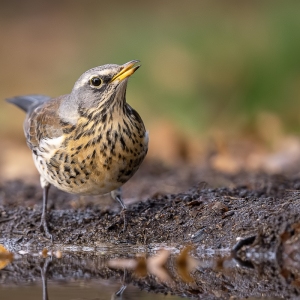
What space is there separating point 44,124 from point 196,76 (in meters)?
8.95

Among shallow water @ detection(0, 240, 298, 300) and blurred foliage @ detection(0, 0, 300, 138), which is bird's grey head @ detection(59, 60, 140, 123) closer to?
shallow water @ detection(0, 240, 298, 300)

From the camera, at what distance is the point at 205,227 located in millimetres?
7258

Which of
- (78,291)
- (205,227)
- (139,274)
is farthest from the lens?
(205,227)

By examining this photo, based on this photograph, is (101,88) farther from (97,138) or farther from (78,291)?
(78,291)

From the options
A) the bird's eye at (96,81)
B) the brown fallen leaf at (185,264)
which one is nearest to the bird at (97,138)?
the bird's eye at (96,81)

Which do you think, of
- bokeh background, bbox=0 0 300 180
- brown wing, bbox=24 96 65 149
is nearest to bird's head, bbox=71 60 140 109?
brown wing, bbox=24 96 65 149

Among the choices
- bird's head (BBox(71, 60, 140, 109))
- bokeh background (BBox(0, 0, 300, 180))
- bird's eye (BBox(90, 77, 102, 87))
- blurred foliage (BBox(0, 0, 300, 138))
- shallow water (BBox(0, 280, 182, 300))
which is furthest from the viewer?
blurred foliage (BBox(0, 0, 300, 138))

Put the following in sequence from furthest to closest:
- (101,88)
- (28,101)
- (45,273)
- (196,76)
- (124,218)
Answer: (196,76) → (28,101) → (124,218) → (101,88) → (45,273)

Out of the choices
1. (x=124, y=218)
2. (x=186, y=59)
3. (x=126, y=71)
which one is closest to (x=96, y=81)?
(x=126, y=71)

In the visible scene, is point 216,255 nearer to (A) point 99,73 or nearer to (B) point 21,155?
(A) point 99,73

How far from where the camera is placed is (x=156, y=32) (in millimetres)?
19266

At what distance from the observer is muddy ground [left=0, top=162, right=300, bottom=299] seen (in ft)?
19.6

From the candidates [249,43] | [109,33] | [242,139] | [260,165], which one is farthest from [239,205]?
[109,33]

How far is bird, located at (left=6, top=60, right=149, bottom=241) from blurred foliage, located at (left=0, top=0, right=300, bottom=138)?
7.02 metres
